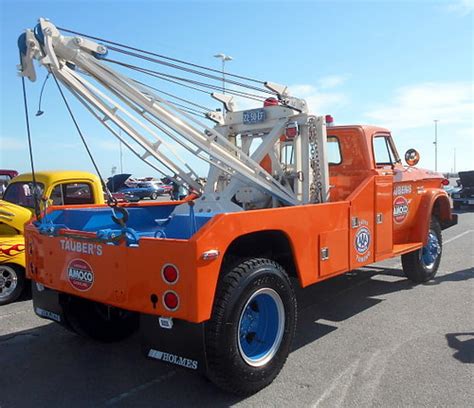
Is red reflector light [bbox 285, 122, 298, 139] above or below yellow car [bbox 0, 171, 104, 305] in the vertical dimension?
above

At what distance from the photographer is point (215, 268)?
3355 mm

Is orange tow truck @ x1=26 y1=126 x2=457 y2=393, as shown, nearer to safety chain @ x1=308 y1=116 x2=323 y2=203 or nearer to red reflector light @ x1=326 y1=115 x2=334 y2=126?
safety chain @ x1=308 y1=116 x2=323 y2=203

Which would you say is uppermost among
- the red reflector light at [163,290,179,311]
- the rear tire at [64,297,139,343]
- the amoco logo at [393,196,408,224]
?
the amoco logo at [393,196,408,224]

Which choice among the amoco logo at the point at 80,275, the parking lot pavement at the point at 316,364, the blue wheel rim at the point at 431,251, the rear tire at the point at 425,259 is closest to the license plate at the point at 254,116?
the parking lot pavement at the point at 316,364

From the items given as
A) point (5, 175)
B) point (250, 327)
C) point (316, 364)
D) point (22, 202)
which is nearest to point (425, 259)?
point (316, 364)

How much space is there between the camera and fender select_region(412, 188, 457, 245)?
6.80 m

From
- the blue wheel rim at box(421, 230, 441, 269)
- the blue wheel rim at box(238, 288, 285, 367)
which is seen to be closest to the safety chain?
the blue wheel rim at box(238, 288, 285, 367)

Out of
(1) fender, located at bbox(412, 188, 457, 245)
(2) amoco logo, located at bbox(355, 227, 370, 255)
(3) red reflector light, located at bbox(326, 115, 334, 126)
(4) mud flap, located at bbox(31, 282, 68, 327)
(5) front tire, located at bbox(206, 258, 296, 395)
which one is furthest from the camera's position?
(1) fender, located at bbox(412, 188, 457, 245)

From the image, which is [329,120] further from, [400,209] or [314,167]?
[400,209]

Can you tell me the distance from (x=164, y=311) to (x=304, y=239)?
1523 millimetres

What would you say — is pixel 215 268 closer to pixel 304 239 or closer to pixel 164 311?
pixel 164 311

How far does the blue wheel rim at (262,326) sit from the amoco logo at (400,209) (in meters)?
3.00

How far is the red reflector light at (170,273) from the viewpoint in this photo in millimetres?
3305

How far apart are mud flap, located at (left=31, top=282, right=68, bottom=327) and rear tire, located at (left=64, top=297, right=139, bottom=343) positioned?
0.06 m
